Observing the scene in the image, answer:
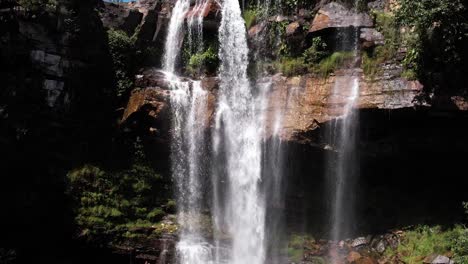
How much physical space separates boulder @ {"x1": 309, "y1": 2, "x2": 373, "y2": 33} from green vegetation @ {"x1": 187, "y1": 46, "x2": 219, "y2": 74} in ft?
14.4

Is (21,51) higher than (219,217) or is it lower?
higher

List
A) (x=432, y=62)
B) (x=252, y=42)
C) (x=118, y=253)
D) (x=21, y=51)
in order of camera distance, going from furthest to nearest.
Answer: (x=252, y=42), (x=21, y=51), (x=118, y=253), (x=432, y=62)

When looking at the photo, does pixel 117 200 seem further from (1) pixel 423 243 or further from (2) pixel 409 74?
(2) pixel 409 74

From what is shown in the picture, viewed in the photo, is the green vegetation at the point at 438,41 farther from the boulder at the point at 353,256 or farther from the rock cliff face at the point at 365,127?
the boulder at the point at 353,256

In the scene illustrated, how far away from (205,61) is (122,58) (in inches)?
137

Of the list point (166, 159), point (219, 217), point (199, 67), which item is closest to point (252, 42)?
point (199, 67)

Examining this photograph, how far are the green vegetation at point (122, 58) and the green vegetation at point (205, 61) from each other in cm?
256

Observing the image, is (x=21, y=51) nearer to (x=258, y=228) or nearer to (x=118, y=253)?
(x=118, y=253)

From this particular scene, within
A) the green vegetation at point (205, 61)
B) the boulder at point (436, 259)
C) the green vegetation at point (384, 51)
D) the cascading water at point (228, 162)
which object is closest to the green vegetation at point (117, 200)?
the cascading water at point (228, 162)

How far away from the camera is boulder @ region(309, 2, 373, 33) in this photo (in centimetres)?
1770

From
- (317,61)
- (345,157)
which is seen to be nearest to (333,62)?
(317,61)

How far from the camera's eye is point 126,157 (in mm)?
19266

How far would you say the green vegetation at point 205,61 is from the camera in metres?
20.6

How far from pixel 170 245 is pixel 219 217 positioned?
2.47m
